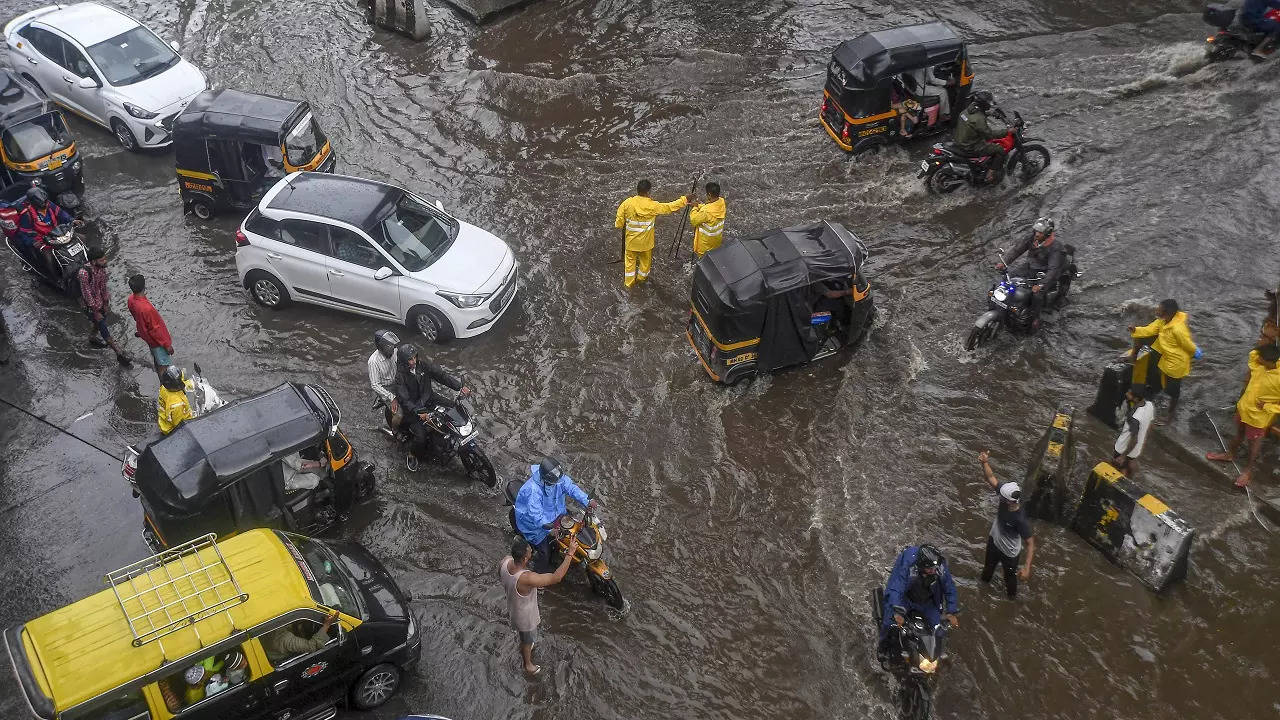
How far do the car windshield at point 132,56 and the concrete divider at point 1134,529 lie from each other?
16.1 metres

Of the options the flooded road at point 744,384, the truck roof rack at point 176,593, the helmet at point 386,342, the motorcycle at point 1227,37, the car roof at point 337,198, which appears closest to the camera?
the truck roof rack at point 176,593

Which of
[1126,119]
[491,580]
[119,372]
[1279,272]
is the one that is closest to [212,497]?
[491,580]

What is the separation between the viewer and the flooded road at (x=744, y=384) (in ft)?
27.6

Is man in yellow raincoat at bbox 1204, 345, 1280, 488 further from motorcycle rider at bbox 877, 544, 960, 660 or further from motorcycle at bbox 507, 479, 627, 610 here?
motorcycle at bbox 507, 479, 627, 610

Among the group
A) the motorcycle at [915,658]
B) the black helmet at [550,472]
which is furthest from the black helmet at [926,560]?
the black helmet at [550,472]

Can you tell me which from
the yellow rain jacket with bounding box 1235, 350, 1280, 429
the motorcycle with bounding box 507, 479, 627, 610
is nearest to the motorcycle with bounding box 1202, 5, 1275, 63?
the yellow rain jacket with bounding box 1235, 350, 1280, 429

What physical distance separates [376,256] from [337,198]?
108 cm

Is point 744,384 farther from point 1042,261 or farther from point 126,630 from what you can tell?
point 126,630

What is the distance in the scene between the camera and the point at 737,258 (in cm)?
1088

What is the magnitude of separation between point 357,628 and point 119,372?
680 cm

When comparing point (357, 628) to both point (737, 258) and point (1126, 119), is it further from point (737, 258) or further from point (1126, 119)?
point (1126, 119)

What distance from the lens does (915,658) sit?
291 inches

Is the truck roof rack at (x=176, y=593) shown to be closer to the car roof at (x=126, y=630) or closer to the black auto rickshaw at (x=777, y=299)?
the car roof at (x=126, y=630)

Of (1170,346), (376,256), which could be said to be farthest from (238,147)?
(1170,346)
